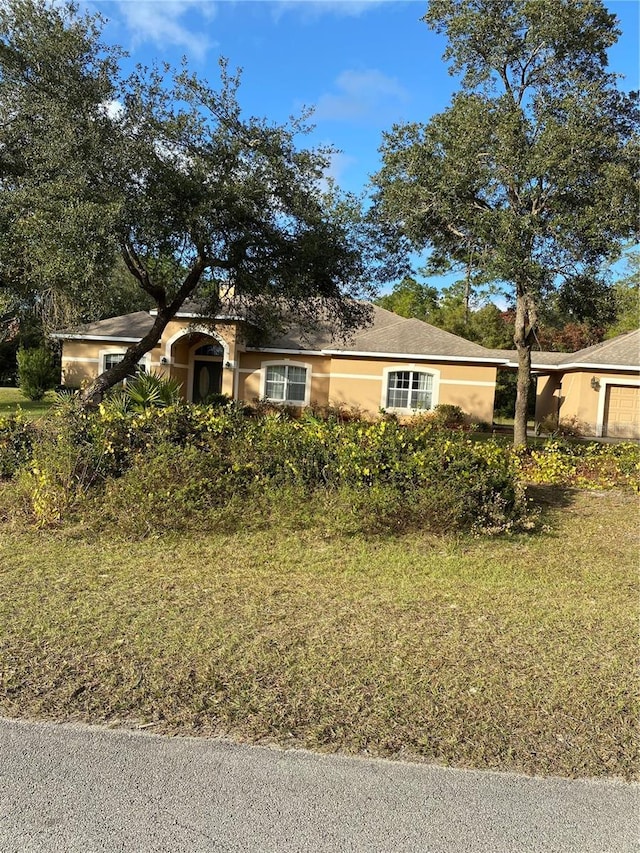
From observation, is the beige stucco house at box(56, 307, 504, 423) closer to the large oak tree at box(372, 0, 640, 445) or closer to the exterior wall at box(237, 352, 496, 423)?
the exterior wall at box(237, 352, 496, 423)

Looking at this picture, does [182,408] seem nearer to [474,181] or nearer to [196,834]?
[196,834]

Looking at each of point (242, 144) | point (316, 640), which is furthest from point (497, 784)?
point (242, 144)

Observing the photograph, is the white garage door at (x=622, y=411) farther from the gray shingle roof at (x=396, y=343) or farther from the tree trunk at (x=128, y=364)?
the tree trunk at (x=128, y=364)

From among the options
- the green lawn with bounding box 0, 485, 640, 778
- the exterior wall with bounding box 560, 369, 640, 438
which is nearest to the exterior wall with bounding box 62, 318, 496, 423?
the exterior wall with bounding box 560, 369, 640, 438

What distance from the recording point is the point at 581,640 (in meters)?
4.40

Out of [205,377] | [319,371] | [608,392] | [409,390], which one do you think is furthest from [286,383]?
[608,392]

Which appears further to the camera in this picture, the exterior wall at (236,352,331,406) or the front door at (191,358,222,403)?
the front door at (191,358,222,403)

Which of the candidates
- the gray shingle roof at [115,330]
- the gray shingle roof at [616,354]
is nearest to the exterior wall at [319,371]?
the gray shingle roof at [115,330]

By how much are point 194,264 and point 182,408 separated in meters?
6.09

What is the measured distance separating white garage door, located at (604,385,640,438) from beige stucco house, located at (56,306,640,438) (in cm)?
3

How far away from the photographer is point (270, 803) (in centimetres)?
269

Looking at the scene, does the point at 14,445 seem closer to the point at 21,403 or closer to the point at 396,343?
the point at 21,403

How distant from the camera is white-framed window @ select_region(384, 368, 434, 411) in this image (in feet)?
75.7

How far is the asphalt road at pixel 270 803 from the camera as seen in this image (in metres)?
2.48
